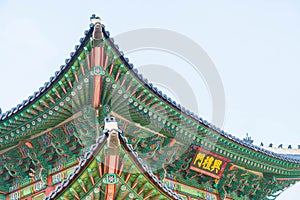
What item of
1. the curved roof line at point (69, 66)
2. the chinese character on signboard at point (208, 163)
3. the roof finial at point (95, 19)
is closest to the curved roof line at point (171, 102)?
the curved roof line at point (69, 66)

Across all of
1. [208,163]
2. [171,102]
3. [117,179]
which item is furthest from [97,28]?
[208,163]

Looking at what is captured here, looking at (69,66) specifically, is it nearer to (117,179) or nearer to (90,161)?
(90,161)

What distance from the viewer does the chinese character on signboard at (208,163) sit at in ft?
61.0

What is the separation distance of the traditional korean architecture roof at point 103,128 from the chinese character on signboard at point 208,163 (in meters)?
0.04

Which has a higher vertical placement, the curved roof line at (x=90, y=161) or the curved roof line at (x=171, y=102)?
the curved roof line at (x=171, y=102)

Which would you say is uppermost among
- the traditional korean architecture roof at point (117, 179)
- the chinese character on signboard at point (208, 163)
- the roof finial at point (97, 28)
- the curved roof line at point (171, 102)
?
the roof finial at point (97, 28)

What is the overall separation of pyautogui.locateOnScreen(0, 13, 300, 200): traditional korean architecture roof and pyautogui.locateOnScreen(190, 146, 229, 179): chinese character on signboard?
0.13 feet

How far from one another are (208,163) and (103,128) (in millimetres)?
5097

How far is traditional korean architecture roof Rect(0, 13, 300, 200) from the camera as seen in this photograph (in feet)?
48.3

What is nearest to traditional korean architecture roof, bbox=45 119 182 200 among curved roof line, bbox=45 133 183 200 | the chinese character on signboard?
curved roof line, bbox=45 133 183 200

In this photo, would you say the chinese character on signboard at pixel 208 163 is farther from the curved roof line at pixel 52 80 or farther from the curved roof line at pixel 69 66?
the curved roof line at pixel 52 80

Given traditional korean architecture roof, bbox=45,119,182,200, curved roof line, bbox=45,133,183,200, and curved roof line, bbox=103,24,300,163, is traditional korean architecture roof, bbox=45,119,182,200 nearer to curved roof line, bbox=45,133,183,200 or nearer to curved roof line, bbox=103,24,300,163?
curved roof line, bbox=45,133,183,200

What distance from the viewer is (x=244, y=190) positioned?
21.0 metres

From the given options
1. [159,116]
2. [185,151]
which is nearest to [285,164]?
[185,151]
